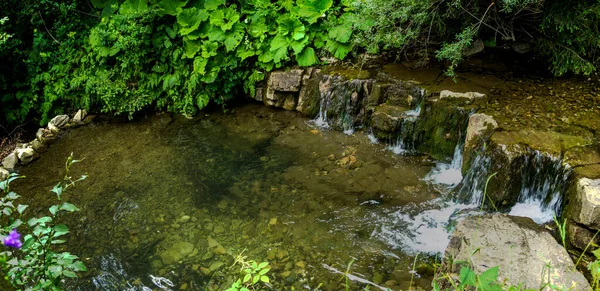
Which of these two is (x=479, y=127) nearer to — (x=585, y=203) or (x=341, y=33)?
(x=585, y=203)

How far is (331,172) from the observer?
5527 mm

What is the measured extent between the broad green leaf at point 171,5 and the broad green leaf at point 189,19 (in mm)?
181

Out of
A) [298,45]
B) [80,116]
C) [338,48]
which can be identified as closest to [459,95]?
[338,48]

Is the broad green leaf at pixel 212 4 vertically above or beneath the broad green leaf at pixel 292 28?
above

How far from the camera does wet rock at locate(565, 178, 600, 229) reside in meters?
3.77

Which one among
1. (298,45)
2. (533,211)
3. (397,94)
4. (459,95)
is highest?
(298,45)

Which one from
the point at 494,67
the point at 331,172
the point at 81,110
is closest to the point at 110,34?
the point at 81,110

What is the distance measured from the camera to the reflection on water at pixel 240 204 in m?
4.23

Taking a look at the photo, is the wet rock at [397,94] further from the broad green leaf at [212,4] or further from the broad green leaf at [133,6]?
the broad green leaf at [133,6]

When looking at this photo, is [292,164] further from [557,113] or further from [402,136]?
[557,113]

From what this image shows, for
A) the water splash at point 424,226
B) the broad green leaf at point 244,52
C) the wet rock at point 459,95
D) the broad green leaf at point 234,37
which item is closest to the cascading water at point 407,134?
the wet rock at point 459,95

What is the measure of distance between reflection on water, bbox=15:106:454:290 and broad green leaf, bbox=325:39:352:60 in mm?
1109

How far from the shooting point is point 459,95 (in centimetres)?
551

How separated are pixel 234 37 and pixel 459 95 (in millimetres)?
3325
